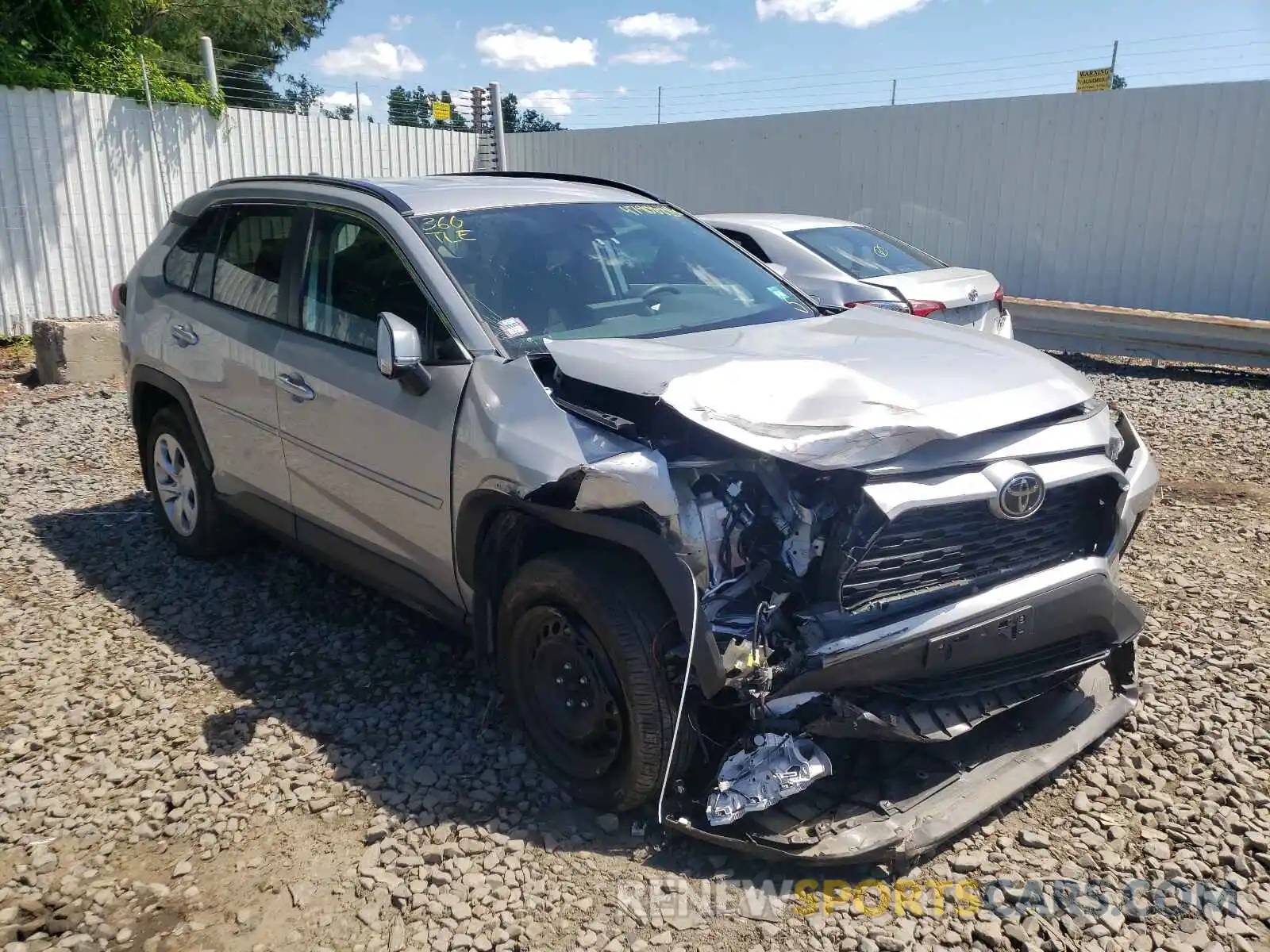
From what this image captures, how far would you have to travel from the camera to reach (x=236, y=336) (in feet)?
15.5

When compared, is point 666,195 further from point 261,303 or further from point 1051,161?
point 261,303

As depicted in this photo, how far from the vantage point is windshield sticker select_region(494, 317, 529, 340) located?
364 centimetres

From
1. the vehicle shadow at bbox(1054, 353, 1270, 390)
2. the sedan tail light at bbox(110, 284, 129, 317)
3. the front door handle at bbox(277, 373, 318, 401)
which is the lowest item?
the vehicle shadow at bbox(1054, 353, 1270, 390)

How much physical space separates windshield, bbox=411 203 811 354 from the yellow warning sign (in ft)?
33.7

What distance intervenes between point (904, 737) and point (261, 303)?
10.9 ft

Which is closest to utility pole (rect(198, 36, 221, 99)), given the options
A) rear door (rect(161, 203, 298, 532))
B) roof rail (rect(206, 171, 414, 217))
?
rear door (rect(161, 203, 298, 532))

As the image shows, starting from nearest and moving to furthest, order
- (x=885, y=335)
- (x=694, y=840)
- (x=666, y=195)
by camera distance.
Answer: (x=694, y=840) < (x=885, y=335) < (x=666, y=195)

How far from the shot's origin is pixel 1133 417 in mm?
8219

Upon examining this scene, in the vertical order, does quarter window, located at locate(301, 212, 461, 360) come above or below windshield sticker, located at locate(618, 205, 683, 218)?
below

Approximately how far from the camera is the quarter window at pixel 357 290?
3.77m

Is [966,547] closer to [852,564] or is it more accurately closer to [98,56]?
[852,564]

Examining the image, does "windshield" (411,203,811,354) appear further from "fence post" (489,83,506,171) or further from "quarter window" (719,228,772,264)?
"fence post" (489,83,506,171)

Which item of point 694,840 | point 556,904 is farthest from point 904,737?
point 556,904

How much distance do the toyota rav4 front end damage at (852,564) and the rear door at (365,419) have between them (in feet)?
1.73
